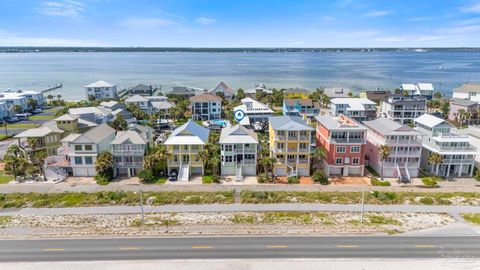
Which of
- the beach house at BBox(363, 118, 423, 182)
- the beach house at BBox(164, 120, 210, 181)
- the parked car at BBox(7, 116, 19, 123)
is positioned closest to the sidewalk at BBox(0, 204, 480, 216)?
the beach house at BBox(363, 118, 423, 182)

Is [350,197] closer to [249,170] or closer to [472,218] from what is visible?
[472,218]

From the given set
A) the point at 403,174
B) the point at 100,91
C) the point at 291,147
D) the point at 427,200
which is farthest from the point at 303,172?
the point at 100,91

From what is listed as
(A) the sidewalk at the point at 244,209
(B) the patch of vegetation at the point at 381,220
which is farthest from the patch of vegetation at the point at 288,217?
(B) the patch of vegetation at the point at 381,220

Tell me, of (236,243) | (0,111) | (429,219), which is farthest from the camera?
(0,111)

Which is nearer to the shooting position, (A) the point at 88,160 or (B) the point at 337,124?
(A) the point at 88,160

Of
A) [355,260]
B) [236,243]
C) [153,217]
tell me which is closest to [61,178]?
[153,217]

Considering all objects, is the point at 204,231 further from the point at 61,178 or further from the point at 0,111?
the point at 0,111
